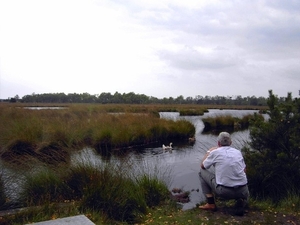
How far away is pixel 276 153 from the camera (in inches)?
247

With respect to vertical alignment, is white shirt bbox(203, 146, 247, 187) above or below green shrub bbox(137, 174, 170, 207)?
above

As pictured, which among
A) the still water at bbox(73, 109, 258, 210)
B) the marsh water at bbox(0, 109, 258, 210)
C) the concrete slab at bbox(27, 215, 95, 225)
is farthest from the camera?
the still water at bbox(73, 109, 258, 210)

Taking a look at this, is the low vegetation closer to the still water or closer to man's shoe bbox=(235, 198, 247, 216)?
man's shoe bbox=(235, 198, 247, 216)

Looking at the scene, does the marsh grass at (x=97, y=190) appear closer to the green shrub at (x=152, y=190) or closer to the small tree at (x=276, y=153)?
the green shrub at (x=152, y=190)

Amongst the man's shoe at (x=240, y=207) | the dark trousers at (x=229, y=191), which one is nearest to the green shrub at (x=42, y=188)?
the dark trousers at (x=229, y=191)

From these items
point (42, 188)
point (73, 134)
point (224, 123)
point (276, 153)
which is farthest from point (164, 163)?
point (224, 123)

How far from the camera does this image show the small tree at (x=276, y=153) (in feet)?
19.9

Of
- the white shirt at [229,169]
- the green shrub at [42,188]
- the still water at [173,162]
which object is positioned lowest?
the still water at [173,162]

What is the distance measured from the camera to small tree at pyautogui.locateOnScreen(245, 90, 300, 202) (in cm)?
608

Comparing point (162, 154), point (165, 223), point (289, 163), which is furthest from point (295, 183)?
point (162, 154)

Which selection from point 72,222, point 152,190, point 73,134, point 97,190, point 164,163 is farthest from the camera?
point 73,134

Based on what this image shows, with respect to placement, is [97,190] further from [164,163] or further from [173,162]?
[173,162]

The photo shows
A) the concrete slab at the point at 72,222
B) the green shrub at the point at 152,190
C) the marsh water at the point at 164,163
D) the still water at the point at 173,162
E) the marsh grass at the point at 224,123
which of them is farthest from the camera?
the marsh grass at the point at 224,123

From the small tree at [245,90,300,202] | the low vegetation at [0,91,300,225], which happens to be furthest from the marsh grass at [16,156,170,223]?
the small tree at [245,90,300,202]
